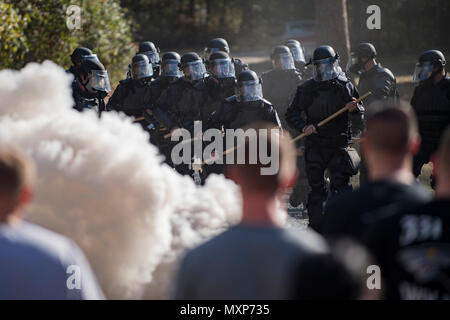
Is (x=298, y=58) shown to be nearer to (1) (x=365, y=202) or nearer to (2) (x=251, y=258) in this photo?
(1) (x=365, y=202)

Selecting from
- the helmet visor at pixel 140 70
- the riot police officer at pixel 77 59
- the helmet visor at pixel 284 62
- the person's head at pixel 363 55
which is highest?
the helmet visor at pixel 284 62

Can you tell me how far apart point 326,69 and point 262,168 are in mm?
5673

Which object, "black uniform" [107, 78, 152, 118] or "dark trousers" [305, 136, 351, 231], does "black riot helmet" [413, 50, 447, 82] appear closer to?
"dark trousers" [305, 136, 351, 231]

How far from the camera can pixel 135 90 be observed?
1079 cm

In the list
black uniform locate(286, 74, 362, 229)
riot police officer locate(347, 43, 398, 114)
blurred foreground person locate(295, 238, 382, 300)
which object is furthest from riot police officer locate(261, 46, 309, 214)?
blurred foreground person locate(295, 238, 382, 300)

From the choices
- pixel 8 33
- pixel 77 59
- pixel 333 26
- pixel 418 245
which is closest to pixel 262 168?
pixel 418 245

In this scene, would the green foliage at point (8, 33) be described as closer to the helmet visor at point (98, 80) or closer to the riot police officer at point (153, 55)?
the riot police officer at point (153, 55)

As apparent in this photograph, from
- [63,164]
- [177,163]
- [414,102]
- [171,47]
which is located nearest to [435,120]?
[414,102]

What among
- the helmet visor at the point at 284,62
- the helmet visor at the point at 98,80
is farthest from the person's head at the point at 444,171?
the helmet visor at the point at 284,62

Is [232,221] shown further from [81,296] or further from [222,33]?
[222,33]

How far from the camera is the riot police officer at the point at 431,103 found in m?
8.95

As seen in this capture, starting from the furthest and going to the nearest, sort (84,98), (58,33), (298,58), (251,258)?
(58,33), (298,58), (84,98), (251,258)

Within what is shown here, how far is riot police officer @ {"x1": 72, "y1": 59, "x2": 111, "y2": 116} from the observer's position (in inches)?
354
